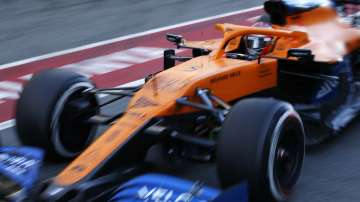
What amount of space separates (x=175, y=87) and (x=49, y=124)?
35.7 inches

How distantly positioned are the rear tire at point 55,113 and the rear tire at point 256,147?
1340mm

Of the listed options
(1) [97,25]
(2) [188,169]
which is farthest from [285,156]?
(1) [97,25]

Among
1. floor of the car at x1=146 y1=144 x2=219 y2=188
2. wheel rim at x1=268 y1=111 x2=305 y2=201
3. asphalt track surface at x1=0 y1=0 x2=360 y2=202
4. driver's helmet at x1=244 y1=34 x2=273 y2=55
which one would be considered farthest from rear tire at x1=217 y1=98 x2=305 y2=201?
driver's helmet at x1=244 y1=34 x2=273 y2=55

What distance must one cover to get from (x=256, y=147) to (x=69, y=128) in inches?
63.3

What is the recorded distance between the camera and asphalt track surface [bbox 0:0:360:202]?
488 centimetres

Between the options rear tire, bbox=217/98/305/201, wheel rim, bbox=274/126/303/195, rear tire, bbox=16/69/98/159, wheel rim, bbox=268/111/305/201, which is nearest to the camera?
rear tire, bbox=217/98/305/201

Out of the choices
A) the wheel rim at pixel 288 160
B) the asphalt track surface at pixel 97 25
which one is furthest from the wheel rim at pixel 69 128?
the wheel rim at pixel 288 160

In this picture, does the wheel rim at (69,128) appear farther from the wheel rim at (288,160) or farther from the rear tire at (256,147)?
the wheel rim at (288,160)

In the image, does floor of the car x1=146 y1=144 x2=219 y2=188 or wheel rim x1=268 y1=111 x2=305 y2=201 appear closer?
wheel rim x1=268 y1=111 x2=305 y2=201

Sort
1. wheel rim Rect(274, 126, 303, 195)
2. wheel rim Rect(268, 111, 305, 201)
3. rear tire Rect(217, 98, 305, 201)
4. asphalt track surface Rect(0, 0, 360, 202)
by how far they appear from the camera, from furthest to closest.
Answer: asphalt track surface Rect(0, 0, 360, 202) → wheel rim Rect(274, 126, 303, 195) → wheel rim Rect(268, 111, 305, 201) → rear tire Rect(217, 98, 305, 201)

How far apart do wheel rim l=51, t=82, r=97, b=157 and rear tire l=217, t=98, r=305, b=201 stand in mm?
1338

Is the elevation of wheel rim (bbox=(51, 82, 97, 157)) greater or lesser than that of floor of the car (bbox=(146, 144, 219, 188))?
greater

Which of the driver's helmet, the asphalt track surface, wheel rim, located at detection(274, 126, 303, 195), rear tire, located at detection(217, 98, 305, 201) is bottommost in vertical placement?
the asphalt track surface

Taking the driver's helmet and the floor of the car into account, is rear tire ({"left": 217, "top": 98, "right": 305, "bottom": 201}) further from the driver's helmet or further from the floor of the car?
the driver's helmet
